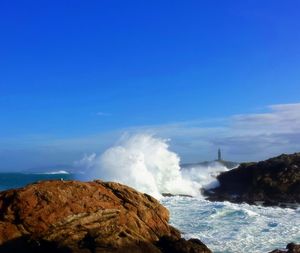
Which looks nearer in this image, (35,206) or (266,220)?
(35,206)

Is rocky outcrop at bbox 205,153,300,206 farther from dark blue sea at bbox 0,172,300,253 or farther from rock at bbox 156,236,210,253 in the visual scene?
rock at bbox 156,236,210,253

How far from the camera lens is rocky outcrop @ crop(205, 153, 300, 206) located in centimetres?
3039

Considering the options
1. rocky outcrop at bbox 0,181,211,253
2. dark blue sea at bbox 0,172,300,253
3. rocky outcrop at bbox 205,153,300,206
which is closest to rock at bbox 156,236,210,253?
rocky outcrop at bbox 0,181,211,253

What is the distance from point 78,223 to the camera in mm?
14438

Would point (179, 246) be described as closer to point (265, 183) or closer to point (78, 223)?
point (78, 223)

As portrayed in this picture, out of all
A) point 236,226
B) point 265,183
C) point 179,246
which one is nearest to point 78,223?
point 179,246

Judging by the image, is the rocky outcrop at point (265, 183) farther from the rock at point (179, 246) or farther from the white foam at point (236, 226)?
the rock at point (179, 246)

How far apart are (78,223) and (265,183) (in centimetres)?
1978

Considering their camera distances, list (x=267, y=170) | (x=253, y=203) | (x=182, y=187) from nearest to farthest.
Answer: (x=253, y=203), (x=267, y=170), (x=182, y=187)

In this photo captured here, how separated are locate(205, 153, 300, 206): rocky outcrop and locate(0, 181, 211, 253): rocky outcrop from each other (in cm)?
1408

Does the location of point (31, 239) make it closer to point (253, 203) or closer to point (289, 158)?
point (253, 203)

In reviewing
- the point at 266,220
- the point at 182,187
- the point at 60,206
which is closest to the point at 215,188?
the point at 182,187

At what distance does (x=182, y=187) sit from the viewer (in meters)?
38.6

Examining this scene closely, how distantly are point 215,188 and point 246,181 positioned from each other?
341 cm
